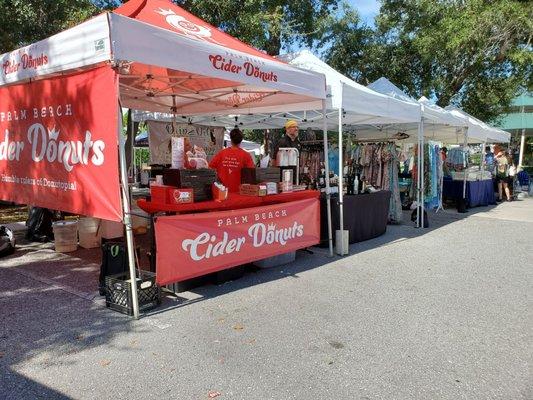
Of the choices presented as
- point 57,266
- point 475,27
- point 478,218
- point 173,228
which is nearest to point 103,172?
point 173,228

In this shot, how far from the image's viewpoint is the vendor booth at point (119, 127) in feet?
13.0

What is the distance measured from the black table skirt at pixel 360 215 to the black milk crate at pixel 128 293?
11.3 ft

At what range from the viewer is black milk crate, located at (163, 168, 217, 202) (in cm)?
477

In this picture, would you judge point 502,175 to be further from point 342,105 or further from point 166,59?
point 166,59

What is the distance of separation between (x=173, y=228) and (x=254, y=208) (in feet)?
4.26

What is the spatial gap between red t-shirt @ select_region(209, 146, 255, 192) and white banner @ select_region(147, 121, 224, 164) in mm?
4411

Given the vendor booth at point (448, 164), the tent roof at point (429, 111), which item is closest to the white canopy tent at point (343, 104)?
the tent roof at point (429, 111)

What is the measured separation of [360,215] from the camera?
7832 millimetres

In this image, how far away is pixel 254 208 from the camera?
17.8 ft

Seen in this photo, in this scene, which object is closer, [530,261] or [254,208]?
[254,208]

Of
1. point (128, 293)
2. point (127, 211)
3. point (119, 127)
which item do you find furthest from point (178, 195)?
point (128, 293)

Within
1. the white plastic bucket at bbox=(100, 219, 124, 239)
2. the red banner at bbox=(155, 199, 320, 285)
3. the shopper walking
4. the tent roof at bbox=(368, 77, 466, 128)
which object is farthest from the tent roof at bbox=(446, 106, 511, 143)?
the white plastic bucket at bbox=(100, 219, 124, 239)

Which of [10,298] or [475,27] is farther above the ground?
[475,27]

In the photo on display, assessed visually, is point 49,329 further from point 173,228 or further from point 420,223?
point 420,223
